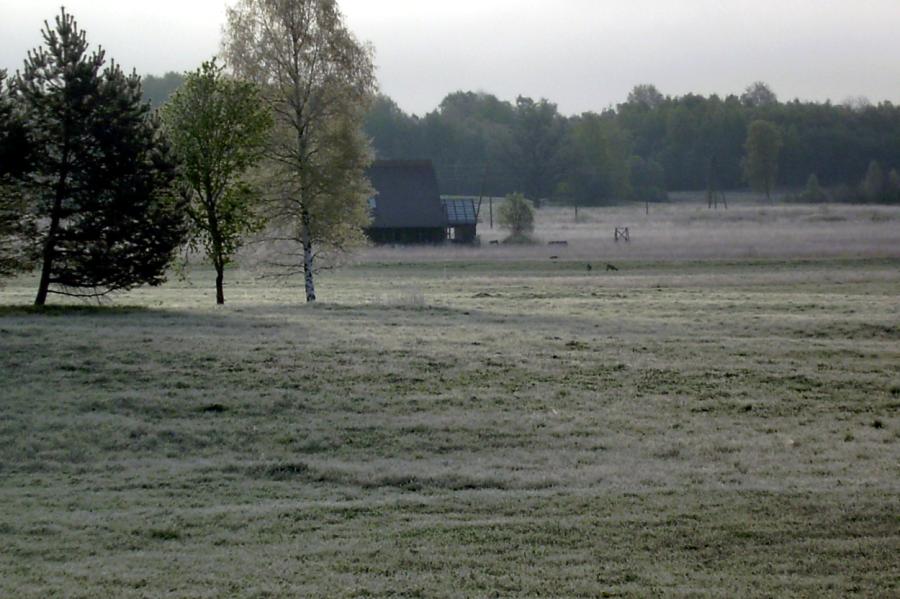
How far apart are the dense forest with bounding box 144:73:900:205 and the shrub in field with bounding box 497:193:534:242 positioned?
1833 inches

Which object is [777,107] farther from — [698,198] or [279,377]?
[279,377]

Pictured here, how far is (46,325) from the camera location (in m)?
23.2

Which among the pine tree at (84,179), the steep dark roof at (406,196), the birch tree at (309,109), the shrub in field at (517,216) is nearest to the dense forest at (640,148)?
the steep dark roof at (406,196)

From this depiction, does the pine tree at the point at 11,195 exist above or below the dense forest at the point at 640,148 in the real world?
below

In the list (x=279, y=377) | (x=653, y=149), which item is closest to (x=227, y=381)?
(x=279, y=377)

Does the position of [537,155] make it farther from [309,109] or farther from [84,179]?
[84,179]

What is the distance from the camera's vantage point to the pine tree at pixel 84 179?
89.7 feet

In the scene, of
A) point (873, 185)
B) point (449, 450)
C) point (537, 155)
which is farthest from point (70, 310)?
point (537, 155)

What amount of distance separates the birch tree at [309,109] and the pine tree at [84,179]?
778cm

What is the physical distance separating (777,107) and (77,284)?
13007 centimetres

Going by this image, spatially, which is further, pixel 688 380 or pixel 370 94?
pixel 370 94

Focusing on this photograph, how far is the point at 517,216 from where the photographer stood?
75750mm

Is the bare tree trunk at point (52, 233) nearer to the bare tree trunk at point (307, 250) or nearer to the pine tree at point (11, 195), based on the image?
the pine tree at point (11, 195)

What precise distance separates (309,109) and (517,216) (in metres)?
41.1
